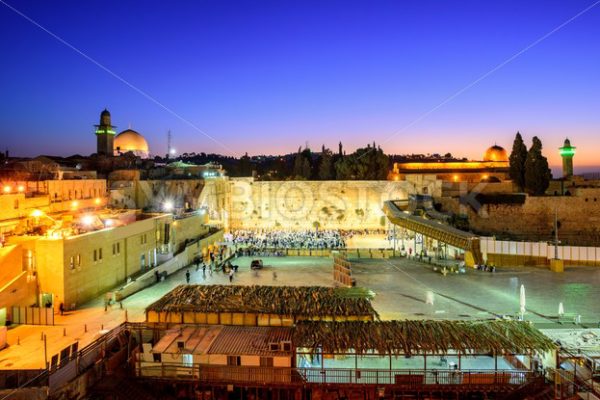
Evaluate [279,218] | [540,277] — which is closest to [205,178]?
[279,218]

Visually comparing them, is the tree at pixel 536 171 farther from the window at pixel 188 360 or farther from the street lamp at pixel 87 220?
the window at pixel 188 360

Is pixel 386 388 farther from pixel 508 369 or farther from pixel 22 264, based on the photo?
pixel 22 264

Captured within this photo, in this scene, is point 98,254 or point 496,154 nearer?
point 98,254

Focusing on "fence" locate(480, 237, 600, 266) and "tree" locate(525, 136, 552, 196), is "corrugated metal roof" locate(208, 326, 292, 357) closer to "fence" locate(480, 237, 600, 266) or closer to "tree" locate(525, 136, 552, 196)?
"fence" locate(480, 237, 600, 266)

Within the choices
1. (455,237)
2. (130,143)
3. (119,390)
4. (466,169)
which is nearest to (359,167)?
(466,169)

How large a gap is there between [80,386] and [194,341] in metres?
2.69

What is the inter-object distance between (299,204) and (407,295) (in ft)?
92.2

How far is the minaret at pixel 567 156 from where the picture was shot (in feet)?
152

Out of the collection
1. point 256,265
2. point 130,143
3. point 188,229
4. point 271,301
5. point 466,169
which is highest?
point 130,143

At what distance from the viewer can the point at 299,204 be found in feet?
147

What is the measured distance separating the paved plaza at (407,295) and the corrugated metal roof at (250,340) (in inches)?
152

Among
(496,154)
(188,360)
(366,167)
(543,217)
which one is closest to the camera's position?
(188,360)

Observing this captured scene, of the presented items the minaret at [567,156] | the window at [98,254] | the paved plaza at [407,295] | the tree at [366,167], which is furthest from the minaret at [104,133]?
the minaret at [567,156]

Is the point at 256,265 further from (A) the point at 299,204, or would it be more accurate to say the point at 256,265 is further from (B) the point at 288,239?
(A) the point at 299,204
